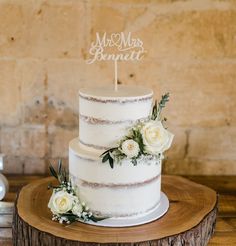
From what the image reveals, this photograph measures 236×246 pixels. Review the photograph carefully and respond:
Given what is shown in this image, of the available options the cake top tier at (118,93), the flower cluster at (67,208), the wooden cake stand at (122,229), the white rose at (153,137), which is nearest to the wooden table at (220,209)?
the wooden cake stand at (122,229)

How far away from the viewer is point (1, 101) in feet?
6.00

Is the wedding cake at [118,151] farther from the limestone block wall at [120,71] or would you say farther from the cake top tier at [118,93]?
the limestone block wall at [120,71]

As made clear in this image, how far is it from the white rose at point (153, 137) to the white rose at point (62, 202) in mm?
245

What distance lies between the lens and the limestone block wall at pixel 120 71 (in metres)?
1.76

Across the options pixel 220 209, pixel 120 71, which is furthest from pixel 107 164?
pixel 120 71

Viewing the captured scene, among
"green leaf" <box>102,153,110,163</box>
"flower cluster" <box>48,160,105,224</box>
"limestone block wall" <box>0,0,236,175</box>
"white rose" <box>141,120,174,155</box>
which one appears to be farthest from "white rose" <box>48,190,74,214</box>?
"limestone block wall" <box>0,0,236,175</box>

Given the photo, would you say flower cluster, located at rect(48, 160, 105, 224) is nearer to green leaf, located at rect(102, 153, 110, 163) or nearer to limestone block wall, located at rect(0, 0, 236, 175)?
green leaf, located at rect(102, 153, 110, 163)

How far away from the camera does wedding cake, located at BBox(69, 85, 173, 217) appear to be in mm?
1179

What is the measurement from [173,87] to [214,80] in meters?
0.16

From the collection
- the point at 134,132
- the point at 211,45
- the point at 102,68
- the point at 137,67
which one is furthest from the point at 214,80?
the point at 134,132

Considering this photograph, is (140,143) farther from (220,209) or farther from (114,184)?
(220,209)

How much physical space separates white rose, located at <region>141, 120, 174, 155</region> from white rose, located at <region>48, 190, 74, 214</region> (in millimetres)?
245

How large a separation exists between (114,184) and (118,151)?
92mm

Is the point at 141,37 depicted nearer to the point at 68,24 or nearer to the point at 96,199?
the point at 68,24
